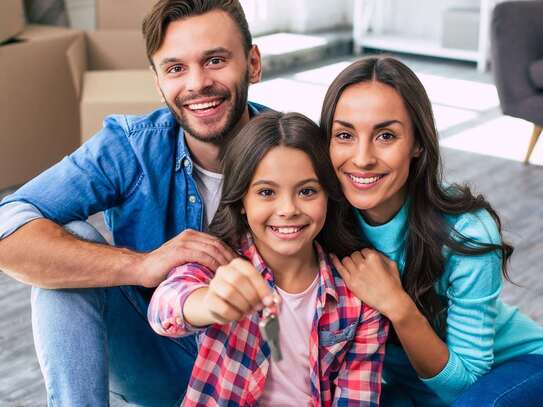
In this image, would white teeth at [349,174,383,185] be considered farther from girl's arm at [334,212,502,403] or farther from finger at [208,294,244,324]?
finger at [208,294,244,324]

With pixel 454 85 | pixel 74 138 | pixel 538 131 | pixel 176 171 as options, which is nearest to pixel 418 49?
pixel 454 85

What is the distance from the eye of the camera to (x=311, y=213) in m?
1.23

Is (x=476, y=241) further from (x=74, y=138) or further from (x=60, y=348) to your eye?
(x=74, y=138)

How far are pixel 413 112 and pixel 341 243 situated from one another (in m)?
0.26

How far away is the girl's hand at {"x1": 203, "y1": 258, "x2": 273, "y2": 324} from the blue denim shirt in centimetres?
56

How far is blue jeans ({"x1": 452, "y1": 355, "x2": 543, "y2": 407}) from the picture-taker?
1.17 metres

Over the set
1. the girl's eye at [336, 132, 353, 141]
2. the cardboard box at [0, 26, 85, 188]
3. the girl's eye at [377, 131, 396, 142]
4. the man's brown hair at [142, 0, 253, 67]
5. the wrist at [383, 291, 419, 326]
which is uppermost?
the man's brown hair at [142, 0, 253, 67]

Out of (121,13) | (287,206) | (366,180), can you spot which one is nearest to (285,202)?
(287,206)

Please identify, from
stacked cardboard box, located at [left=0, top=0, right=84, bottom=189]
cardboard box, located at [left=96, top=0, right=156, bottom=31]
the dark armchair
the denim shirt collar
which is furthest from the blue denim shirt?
the dark armchair

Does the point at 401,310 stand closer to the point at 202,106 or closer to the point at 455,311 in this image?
the point at 455,311

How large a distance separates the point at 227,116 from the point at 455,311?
0.57m

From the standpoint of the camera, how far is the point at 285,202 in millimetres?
1216

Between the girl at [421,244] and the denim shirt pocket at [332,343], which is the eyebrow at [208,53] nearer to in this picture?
the girl at [421,244]

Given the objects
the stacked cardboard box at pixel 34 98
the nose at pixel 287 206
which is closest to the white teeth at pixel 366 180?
the nose at pixel 287 206
